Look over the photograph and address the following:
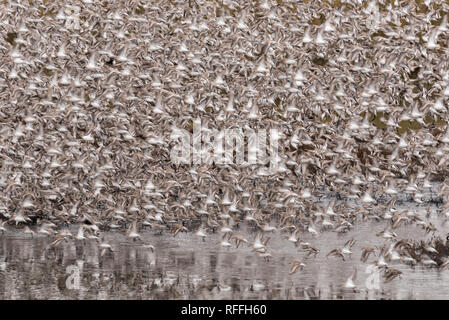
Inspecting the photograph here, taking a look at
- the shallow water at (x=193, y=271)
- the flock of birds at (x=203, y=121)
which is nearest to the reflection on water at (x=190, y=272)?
the shallow water at (x=193, y=271)

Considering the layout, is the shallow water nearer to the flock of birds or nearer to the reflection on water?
the reflection on water

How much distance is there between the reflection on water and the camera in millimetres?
27031

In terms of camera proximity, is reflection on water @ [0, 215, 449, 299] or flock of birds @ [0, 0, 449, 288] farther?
flock of birds @ [0, 0, 449, 288]

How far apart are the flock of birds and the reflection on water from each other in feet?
1.68

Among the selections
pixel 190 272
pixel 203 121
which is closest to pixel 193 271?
pixel 190 272

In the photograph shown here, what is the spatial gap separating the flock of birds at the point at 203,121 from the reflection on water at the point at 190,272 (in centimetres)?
51

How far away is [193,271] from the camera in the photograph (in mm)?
29438

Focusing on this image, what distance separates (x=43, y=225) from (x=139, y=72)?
6247 millimetres

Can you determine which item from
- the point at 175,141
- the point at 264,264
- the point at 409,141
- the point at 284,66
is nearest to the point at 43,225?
the point at 175,141

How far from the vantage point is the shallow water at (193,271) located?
27031mm

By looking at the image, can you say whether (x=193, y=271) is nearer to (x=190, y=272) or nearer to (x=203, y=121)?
(x=190, y=272)

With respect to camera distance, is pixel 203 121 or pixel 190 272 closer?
pixel 190 272

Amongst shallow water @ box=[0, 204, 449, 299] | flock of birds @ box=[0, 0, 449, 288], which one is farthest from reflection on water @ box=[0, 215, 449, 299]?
flock of birds @ box=[0, 0, 449, 288]

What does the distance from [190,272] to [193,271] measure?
14 centimetres
